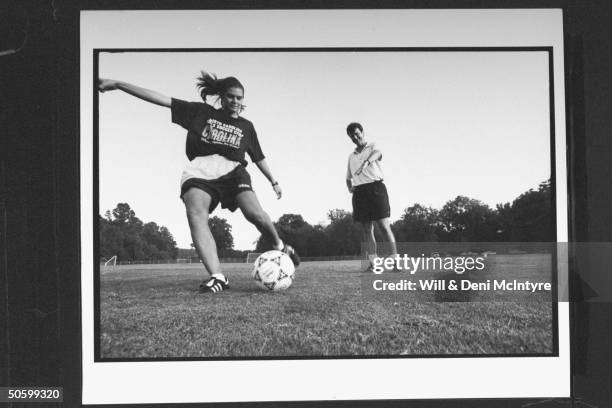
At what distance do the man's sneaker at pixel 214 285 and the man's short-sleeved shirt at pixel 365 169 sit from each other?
0.87m

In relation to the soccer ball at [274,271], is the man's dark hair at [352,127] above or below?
above

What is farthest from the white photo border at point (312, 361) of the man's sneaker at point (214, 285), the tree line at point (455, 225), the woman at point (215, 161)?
the man's sneaker at point (214, 285)

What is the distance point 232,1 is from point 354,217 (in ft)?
4.40

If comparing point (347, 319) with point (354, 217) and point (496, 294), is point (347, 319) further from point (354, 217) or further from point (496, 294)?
point (496, 294)

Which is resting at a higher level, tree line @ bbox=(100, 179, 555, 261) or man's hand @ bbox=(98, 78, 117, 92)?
man's hand @ bbox=(98, 78, 117, 92)

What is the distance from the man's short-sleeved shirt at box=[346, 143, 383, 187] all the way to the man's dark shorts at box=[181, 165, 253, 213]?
21.8 inches

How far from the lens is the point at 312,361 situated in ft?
9.71

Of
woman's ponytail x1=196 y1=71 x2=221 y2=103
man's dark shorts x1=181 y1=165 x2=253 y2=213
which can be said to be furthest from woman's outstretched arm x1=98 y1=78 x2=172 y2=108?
man's dark shorts x1=181 y1=165 x2=253 y2=213

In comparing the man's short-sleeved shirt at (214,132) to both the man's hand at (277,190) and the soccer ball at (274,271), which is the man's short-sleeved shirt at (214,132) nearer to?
the man's hand at (277,190)

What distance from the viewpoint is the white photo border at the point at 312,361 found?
2947mm

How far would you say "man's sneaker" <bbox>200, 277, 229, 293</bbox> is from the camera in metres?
3.00

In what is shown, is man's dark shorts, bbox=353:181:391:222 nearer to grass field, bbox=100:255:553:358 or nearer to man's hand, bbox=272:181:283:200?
grass field, bbox=100:255:553:358
